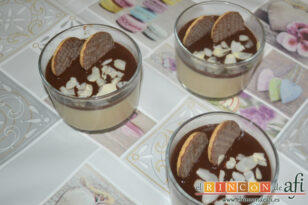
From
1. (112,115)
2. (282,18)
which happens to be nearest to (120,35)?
(112,115)

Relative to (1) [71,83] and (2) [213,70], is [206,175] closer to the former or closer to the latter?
(2) [213,70]

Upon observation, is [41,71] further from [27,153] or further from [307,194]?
[307,194]

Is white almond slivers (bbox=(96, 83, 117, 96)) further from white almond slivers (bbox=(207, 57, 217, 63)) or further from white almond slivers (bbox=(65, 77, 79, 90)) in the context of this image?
white almond slivers (bbox=(207, 57, 217, 63))

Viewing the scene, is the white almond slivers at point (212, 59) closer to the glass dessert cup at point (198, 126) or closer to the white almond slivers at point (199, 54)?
the white almond slivers at point (199, 54)

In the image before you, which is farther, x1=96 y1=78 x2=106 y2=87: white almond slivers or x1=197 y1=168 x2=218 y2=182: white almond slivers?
x1=96 y1=78 x2=106 y2=87: white almond slivers

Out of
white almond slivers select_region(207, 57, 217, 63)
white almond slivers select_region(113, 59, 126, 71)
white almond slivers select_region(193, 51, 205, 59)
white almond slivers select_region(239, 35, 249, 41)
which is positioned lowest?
white almond slivers select_region(113, 59, 126, 71)

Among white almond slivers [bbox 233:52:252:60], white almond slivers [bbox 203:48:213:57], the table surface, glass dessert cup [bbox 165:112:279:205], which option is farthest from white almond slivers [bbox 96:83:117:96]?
white almond slivers [bbox 233:52:252:60]
